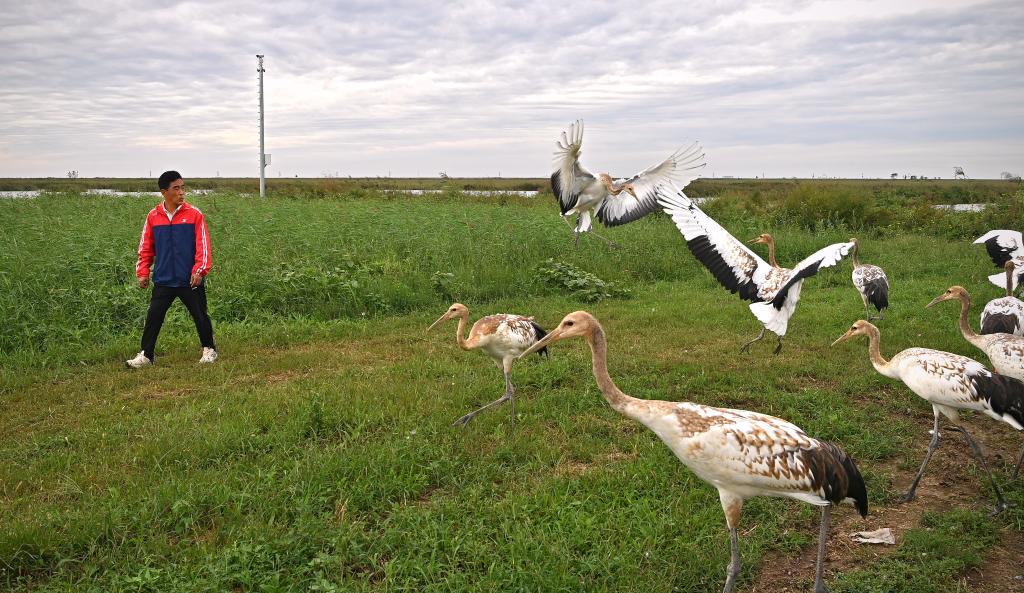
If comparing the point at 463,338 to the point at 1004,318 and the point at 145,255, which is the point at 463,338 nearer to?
the point at 145,255

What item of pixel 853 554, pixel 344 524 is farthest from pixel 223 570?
pixel 853 554

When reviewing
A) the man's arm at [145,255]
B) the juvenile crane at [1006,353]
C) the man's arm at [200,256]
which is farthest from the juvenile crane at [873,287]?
the man's arm at [145,255]

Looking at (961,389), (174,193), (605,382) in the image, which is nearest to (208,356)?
(174,193)

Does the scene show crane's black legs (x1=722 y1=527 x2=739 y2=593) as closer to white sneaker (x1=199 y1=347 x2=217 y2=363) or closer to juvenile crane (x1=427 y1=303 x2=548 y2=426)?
juvenile crane (x1=427 y1=303 x2=548 y2=426)

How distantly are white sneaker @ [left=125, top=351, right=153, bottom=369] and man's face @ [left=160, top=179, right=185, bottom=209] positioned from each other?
165cm

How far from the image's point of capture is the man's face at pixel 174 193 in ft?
24.3

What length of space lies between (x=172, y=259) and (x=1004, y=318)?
8.70 metres

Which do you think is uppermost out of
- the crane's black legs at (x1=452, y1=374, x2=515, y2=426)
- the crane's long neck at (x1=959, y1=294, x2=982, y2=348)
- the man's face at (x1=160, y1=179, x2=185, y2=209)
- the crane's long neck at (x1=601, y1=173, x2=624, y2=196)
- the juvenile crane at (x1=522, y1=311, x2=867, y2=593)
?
the crane's long neck at (x1=601, y1=173, x2=624, y2=196)

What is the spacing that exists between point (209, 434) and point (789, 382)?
529 centimetres

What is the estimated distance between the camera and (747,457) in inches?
138

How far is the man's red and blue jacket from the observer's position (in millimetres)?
7406

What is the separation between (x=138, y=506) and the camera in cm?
419

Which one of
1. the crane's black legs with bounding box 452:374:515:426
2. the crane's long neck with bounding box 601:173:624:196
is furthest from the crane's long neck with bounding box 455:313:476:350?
the crane's long neck with bounding box 601:173:624:196

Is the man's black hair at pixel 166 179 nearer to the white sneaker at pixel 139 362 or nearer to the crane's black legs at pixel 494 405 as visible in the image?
the white sneaker at pixel 139 362
